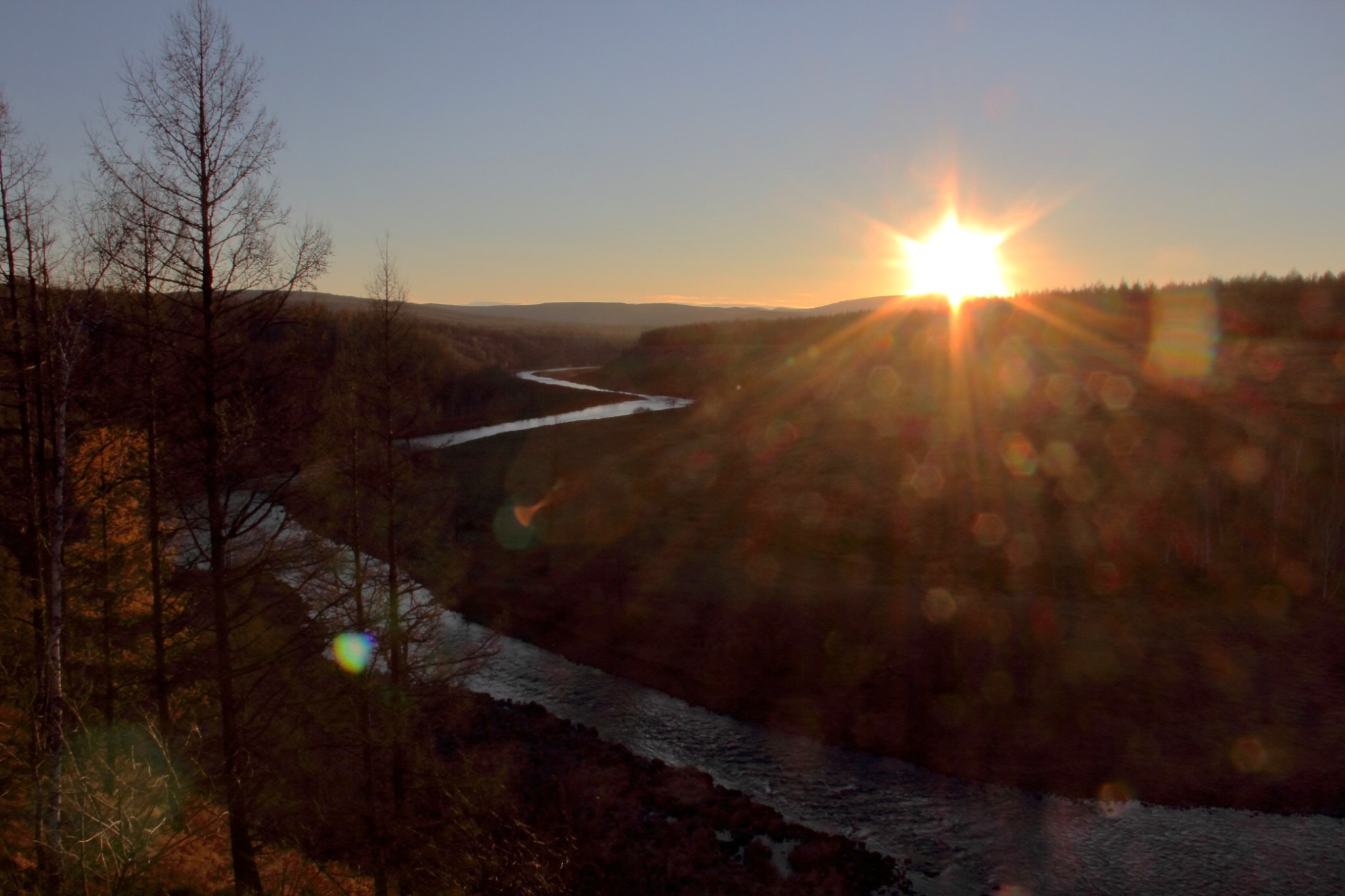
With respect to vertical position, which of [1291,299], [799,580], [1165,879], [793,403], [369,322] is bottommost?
[1165,879]

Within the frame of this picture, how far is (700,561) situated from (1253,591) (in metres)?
18.2

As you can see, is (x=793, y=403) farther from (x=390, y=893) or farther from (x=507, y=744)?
(x=390, y=893)

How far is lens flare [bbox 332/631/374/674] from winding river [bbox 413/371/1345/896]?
7.49 metres

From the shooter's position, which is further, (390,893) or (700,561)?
(700,561)

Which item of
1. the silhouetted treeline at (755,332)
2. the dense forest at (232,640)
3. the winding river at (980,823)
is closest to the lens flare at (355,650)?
the dense forest at (232,640)

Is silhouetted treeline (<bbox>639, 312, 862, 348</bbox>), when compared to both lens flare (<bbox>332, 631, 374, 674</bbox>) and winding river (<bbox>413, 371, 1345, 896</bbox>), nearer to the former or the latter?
winding river (<bbox>413, 371, 1345, 896</bbox>)

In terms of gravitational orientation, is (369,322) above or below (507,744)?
above

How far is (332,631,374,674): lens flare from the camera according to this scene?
47.4 feet

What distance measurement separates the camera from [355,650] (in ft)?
50.3

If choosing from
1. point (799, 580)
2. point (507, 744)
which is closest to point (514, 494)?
point (799, 580)

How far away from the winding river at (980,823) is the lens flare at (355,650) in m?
7.49

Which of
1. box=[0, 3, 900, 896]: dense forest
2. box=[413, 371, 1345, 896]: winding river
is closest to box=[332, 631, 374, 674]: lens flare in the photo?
box=[0, 3, 900, 896]: dense forest

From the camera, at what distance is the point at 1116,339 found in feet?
160

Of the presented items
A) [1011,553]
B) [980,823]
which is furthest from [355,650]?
[1011,553]
